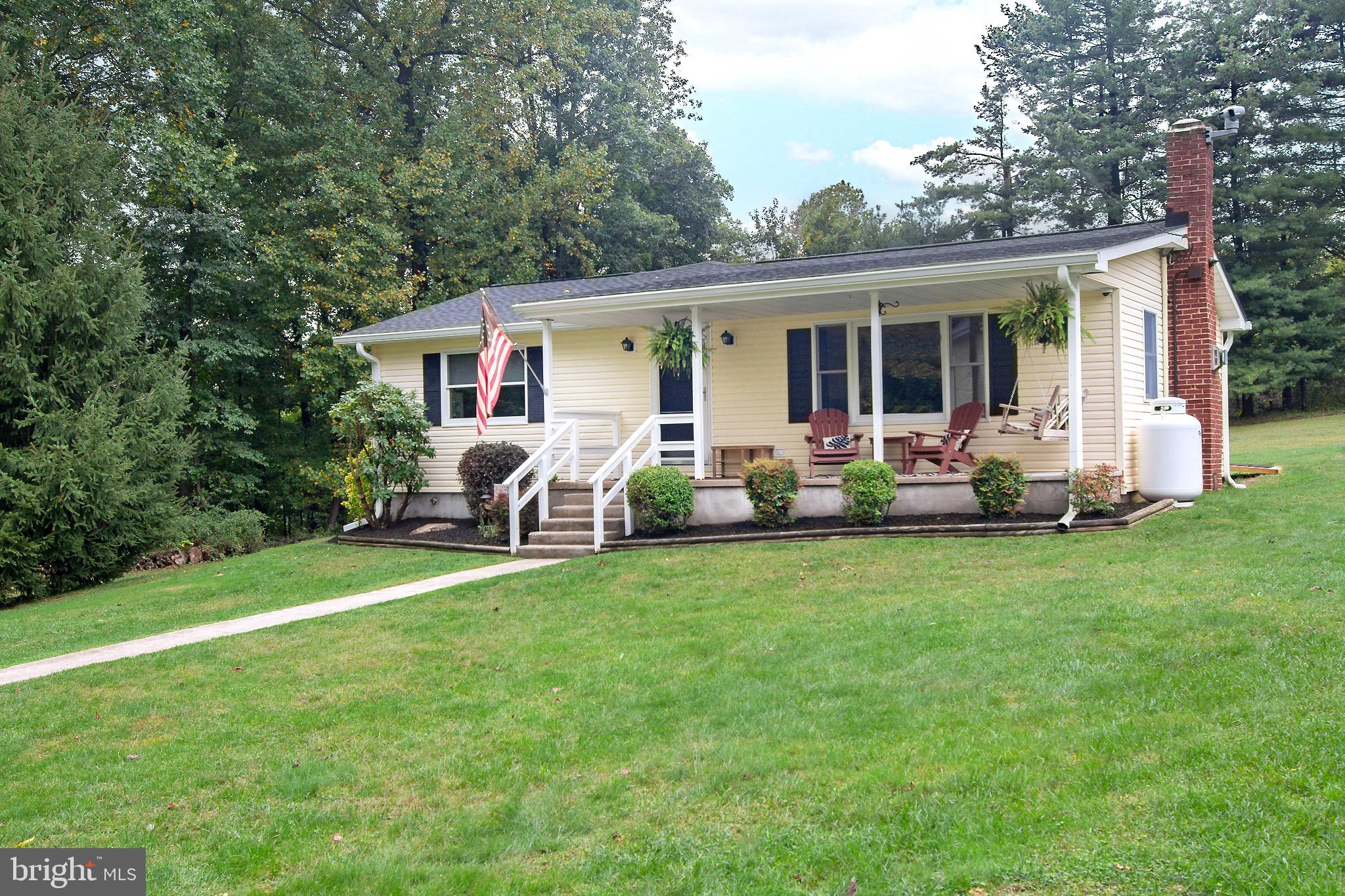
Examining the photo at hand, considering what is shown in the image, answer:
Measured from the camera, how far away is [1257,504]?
35.4ft

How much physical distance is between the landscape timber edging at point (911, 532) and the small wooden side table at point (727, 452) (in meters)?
2.22

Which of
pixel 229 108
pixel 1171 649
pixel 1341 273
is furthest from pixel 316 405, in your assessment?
pixel 1341 273

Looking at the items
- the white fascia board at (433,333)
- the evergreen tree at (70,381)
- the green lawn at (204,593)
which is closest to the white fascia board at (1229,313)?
the white fascia board at (433,333)

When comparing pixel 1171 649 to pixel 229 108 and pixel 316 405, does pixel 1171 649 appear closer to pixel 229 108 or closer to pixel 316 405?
pixel 316 405

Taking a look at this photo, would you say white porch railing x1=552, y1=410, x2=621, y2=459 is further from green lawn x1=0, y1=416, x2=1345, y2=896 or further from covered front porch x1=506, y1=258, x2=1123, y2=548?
green lawn x1=0, y1=416, x2=1345, y2=896

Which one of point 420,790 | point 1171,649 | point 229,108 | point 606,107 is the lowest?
point 420,790

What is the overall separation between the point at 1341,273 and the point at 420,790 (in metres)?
34.4

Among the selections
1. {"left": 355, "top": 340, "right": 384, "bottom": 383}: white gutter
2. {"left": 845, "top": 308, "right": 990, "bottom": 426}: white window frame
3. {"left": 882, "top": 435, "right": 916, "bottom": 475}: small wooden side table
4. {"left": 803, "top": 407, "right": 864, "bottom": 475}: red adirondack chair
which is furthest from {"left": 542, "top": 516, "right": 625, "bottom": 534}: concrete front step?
{"left": 355, "top": 340, "right": 384, "bottom": 383}: white gutter

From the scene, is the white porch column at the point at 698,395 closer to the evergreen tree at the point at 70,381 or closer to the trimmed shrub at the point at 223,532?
the evergreen tree at the point at 70,381

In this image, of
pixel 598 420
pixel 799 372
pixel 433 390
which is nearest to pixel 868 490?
pixel 799 372

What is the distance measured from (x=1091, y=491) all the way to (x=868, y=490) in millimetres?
2338

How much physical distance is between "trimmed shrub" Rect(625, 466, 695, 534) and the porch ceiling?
229cm

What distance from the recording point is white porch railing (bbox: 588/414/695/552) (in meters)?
11.7

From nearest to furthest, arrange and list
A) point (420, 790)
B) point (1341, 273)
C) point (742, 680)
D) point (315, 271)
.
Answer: point (420, 790) → point (742, 680) → point (315, 271) → point (1341, 273)
